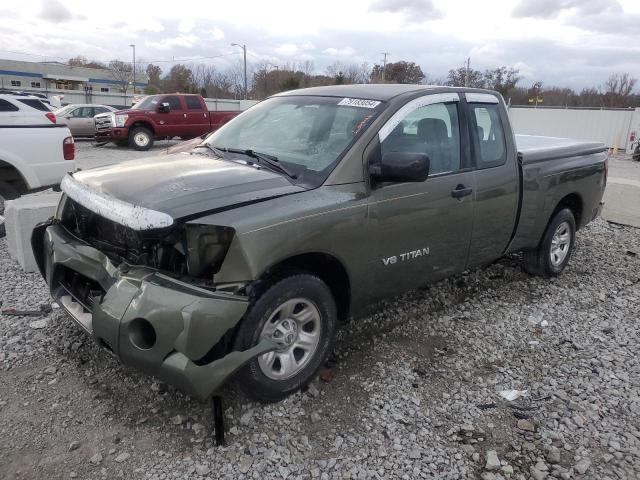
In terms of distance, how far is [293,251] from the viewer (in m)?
3.01

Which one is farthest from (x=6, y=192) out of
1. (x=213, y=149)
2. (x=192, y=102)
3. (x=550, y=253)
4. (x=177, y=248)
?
(x=192, y=102)

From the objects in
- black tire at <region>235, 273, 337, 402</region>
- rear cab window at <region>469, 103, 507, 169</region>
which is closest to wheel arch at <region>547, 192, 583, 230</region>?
rear cab window at <region>469, 103, 507, 169</region>

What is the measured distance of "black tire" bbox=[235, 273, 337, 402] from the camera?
2.87 meters

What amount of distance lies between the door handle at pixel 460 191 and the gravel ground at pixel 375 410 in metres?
1.11

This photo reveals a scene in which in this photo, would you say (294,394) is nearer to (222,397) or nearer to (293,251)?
(222,397)

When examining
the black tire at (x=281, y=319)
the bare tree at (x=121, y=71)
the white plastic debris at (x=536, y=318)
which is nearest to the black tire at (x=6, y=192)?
the black tire at (x=281, y=319)

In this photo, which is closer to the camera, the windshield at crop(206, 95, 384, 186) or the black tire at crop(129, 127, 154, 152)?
the windshield at crop(206, 95, 384, 186)

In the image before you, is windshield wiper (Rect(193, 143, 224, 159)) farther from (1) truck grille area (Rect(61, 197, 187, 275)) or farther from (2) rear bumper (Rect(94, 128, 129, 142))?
(2) rear bumper (Rect(94, 128, 129, 142))

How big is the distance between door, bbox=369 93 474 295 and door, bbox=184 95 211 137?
1631 centimetres

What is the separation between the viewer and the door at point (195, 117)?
63.1 feet

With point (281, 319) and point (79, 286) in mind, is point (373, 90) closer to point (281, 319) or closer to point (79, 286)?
point (281, 319)

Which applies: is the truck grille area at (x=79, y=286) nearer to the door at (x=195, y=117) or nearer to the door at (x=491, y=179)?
the door at (x=491, y=179)

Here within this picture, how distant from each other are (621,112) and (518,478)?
26.6 m

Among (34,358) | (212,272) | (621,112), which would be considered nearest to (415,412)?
(212,272)
